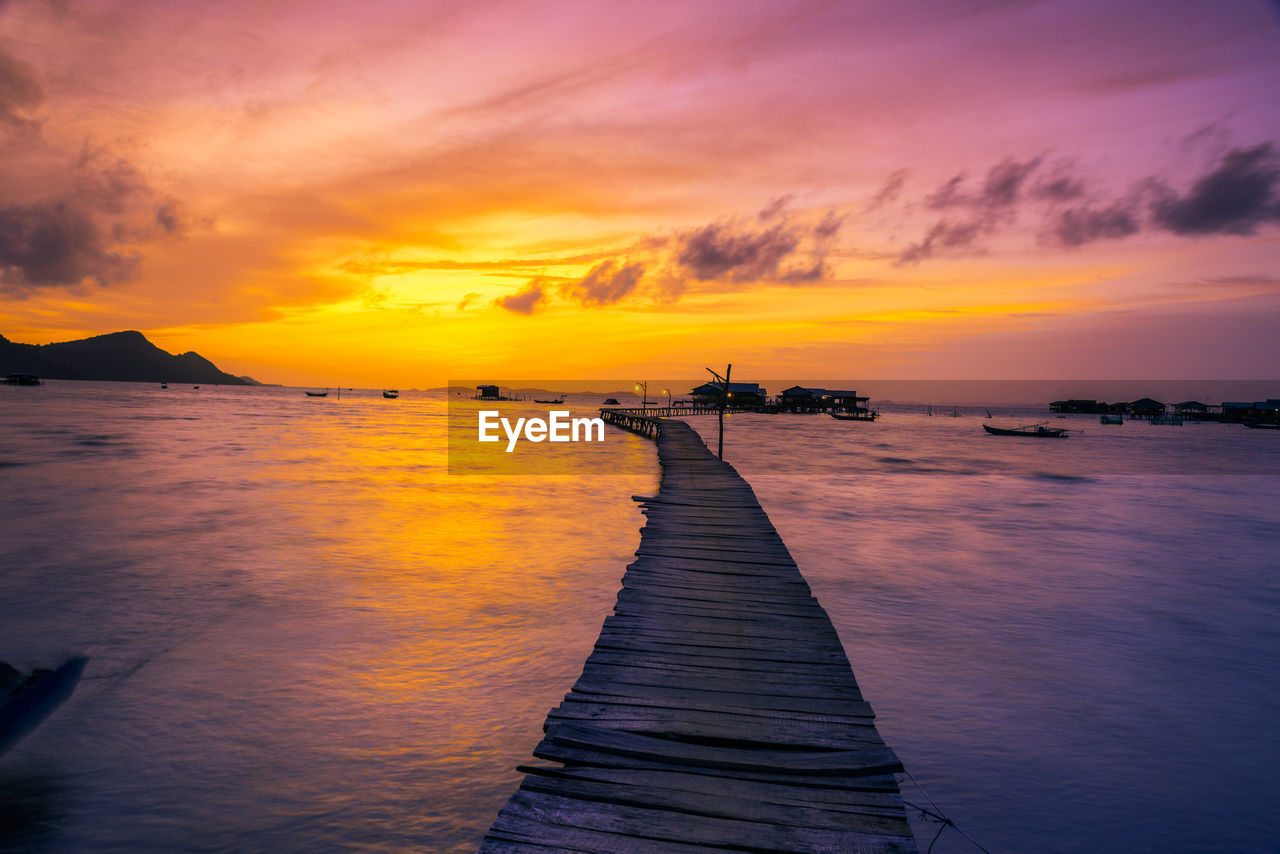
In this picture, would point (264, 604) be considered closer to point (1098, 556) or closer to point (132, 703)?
point (132, 703)

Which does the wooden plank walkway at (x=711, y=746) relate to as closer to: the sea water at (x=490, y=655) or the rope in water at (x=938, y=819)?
the rope in water at (x=938, y=819)

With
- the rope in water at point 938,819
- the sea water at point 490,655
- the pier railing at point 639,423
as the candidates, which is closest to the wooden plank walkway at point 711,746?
the rope in water at point 938,819

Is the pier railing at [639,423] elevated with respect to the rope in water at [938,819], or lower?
elevated

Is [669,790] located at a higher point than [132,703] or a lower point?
higher

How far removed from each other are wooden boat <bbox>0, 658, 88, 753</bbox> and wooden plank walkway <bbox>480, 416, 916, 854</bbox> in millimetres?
5667

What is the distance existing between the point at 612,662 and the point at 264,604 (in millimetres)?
8137

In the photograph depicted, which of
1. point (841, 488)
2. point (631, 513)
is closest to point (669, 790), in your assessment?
point (631, 513)

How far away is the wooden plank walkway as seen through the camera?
12.9 feet

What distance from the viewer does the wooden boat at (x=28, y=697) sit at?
642 centimetres

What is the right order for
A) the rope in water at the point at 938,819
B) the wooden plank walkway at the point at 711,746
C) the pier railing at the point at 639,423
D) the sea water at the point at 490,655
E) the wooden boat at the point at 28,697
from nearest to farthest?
the wooden plank walkway at the point at 711,746, the rope in water at the point at 938,819, the sea water at the point at 490,655, the wooden boat at the point at 28,697, the pier railing at the point at 639,423

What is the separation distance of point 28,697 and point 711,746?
24.9 feet

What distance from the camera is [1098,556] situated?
652 inches

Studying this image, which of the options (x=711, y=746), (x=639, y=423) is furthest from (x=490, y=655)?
(x=639, y=423)

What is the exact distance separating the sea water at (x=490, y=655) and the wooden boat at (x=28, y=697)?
0.65 ft
